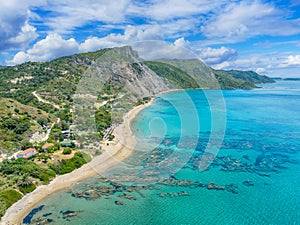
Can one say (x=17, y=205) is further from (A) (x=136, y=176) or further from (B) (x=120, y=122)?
(B) (x=120, y=122)

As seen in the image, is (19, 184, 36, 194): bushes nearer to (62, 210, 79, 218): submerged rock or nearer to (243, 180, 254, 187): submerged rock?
(62, 210, 79, 218): submerged rock

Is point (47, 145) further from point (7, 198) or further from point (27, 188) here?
point (7, 198)

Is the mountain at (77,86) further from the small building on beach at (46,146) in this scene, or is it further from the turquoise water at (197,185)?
the turquoise water at (197,185)

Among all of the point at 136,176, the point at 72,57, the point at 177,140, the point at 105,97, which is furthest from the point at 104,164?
the point at 72,57

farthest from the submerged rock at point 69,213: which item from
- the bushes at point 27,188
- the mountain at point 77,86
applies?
the mountain at point 77,86

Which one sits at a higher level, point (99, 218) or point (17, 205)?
point (17, 205)

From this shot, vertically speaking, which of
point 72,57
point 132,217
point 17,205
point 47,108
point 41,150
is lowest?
point 132,217

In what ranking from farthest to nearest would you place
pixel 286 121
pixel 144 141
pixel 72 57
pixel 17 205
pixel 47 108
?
pixel 72 57
pixel 286 121
pixel 47 108
pixel 144 141
pixel 17 205

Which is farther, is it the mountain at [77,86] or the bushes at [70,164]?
the mountain at [77,86]

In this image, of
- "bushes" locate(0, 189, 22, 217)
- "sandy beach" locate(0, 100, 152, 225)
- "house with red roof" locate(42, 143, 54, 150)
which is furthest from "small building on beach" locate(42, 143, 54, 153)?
"bushes" locate(0, 189, 22, 217)
